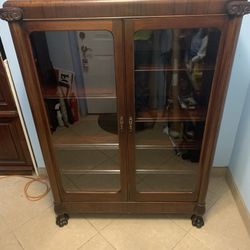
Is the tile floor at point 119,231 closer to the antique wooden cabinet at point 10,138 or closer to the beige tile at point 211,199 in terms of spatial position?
the beige tile at point 211,199

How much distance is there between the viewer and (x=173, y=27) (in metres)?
1.14

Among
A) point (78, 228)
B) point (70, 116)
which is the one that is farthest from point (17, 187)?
point (70, 116)

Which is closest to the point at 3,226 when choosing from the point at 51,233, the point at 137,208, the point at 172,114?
the point at 51,233

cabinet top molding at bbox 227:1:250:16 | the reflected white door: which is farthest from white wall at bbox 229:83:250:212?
the reflected white door

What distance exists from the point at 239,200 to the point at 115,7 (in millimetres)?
1565

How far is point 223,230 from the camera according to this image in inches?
68.6

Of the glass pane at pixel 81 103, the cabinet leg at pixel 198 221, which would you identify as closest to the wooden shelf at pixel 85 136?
the glass pane at pixel 81 103

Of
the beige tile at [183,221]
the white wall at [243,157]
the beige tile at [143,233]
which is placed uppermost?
the white wall at [243,157]

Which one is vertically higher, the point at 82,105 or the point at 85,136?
the point at 82,105

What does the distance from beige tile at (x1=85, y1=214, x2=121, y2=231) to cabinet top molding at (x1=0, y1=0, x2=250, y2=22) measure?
4.43 ft

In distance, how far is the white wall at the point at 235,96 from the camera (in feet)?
5.25

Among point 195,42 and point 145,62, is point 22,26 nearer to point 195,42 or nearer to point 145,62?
point 145,62

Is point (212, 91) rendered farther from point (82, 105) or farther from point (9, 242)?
point (9, 242)

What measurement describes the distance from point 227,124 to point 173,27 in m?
1.05
